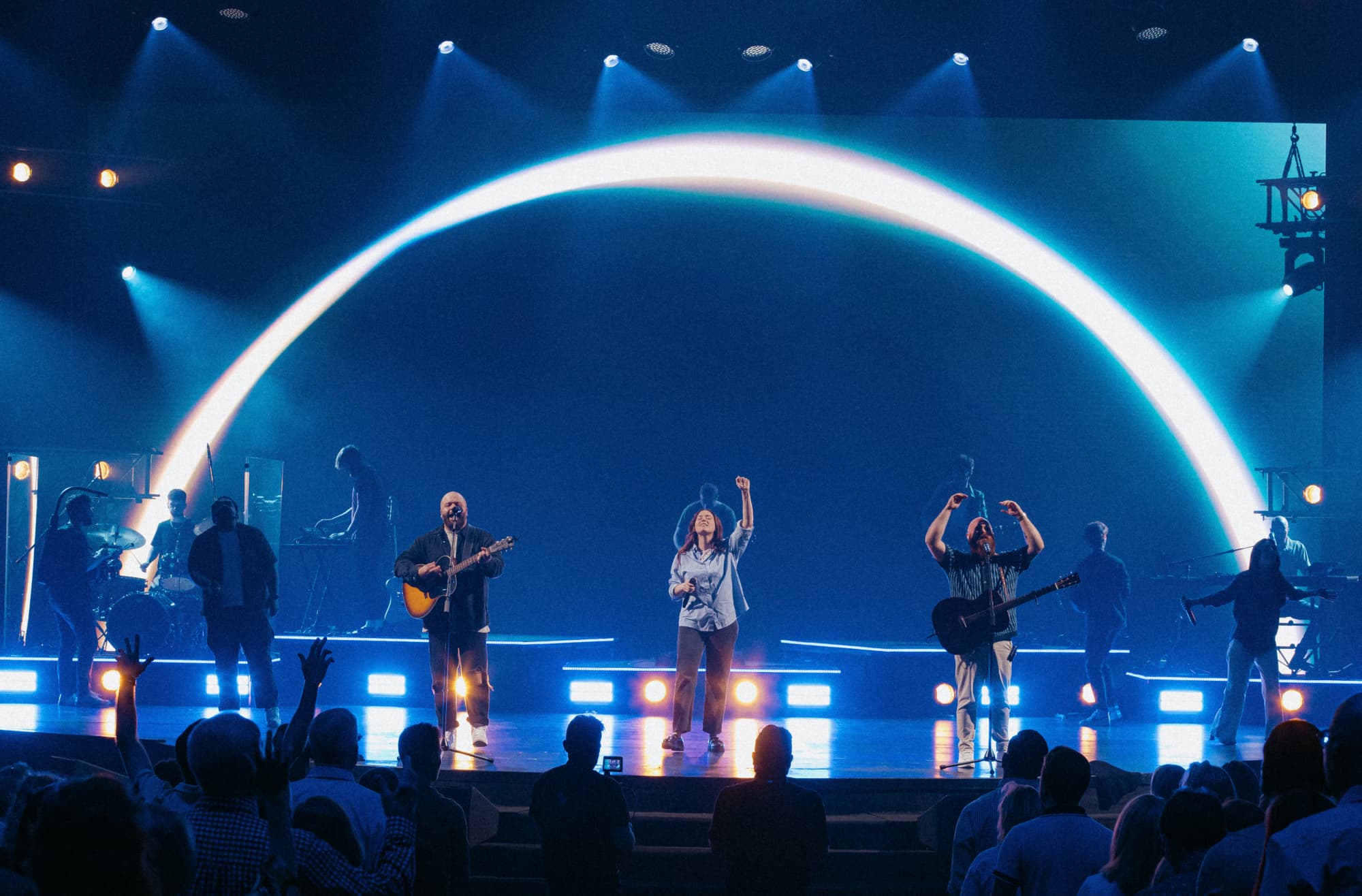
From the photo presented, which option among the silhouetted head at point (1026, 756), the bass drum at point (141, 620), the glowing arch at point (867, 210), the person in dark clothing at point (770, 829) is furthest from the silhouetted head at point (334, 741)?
the glowing arch at point (867, 210)

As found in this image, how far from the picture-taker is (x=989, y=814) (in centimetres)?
463

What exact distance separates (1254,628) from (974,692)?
2904mm

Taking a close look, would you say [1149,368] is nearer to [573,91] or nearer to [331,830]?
[573,91]

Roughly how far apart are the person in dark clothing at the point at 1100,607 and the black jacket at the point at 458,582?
17.8ft

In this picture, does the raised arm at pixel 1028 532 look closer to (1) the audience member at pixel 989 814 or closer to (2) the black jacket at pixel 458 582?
(2) the black jacket at pixel 458 582

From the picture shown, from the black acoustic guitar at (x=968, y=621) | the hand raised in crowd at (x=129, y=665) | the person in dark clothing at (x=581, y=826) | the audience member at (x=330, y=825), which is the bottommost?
the person in dark clothing at (x=581, y=826)

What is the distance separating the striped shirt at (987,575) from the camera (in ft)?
27.2

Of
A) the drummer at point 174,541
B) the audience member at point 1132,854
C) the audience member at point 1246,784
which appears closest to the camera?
the audience member at point 1132,854

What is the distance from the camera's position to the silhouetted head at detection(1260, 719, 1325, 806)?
2.83 m

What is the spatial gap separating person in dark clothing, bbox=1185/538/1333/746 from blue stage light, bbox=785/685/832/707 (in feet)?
11.5

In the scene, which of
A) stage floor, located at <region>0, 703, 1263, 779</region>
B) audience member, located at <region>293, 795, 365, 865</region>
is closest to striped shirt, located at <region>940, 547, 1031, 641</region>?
stage floor, located at <region>0, 703, 1263, 779</region>

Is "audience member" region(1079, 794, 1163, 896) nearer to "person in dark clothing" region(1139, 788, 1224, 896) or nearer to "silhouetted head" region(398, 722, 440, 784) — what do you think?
"person in dark clothing" region(1139, 788, 1224, 896)

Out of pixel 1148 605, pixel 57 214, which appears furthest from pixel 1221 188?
pixel 57 214

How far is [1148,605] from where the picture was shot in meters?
14.4
